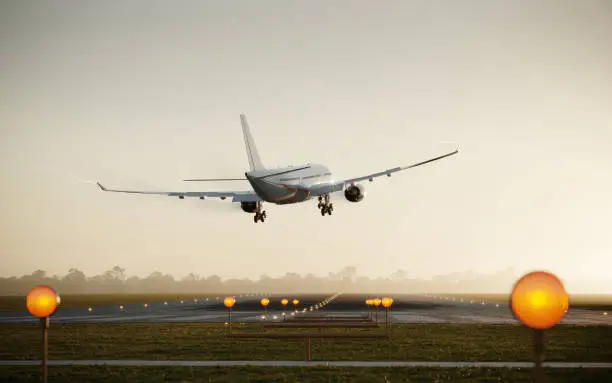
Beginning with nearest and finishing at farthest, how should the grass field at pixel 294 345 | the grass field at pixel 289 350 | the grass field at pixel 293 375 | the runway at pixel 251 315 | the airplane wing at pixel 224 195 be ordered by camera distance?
1. the grass field at pixel 293 375
2. the grass field at pixel 289 350
3. the grass field at pixel 294 345
4. the airplane wing at pixel 224 195
5. the runway at pixel 251 315

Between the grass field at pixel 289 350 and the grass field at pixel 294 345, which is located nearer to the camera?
the grass field at pixel 289 350

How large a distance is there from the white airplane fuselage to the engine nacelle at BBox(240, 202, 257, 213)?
1.61 meters

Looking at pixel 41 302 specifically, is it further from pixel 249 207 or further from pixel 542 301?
pixel 249 207

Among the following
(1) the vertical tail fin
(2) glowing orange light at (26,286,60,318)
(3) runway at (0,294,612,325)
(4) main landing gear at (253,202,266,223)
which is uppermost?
(1) the vertical tail fin

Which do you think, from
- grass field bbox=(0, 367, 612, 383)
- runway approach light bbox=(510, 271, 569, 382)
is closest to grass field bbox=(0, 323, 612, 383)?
grass field bbox=(0, 367, 612, 383)

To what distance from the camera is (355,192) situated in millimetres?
51469

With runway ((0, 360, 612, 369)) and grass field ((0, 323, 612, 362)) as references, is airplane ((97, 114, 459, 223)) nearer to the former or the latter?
grass field ((0, 323, 612, 362))

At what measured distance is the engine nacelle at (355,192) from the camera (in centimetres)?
5141

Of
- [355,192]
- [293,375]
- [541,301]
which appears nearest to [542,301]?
[541,301]

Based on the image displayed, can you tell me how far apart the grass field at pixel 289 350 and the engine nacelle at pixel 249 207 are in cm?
895

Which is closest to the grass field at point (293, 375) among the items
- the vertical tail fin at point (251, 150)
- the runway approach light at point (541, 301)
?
the runway approach light at point (541, 301)

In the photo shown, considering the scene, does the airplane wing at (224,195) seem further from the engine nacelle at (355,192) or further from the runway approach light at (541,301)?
the runway approach light at (541,301)

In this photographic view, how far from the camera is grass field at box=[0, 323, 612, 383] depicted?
25.1 metres

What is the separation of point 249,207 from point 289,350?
678 inches
